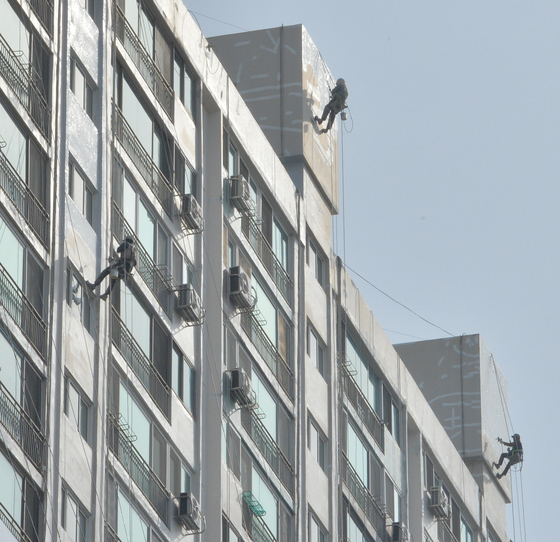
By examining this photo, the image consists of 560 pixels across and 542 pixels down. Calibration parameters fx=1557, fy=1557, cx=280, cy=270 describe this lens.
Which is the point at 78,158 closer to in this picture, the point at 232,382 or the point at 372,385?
the point at 232,382

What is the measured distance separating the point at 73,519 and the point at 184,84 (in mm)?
12508

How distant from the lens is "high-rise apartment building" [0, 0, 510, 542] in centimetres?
2891

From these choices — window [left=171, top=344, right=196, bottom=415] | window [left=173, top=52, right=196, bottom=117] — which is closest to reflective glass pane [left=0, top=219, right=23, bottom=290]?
window [left=171, top=344, right=196, bottom=415]

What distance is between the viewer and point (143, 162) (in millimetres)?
34250

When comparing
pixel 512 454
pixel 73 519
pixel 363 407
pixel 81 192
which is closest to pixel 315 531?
pixel 363 407

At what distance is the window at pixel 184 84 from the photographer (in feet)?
121

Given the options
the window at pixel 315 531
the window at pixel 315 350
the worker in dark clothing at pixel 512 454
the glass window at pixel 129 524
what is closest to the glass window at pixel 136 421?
the glass window at pixel 129 524

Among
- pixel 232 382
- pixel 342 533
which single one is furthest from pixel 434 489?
pixel 232 382

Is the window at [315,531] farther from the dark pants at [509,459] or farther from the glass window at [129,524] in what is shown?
the dark pants at [509,459]

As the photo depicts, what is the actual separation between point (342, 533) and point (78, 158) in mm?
17093

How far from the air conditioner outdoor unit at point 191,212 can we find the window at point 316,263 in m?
8.75

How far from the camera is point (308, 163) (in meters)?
44.6

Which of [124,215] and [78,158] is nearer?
[78,158]

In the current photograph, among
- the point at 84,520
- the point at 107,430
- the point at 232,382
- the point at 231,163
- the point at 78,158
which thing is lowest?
the point at 84,520
